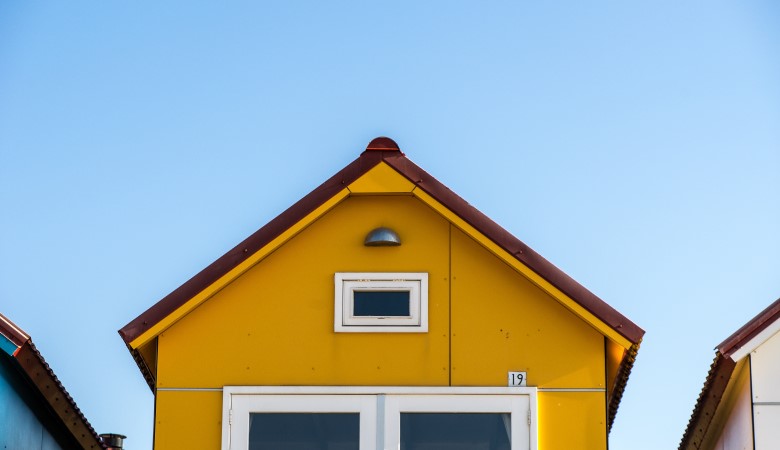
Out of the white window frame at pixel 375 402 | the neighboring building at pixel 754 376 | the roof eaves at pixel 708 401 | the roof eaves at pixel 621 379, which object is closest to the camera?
the white window frame at pixel 375 402

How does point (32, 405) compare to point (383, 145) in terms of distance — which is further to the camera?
point (32, 405)

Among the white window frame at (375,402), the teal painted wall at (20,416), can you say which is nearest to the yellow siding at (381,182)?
the white window frame at (375,402)

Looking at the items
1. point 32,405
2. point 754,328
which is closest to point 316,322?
point 32,405

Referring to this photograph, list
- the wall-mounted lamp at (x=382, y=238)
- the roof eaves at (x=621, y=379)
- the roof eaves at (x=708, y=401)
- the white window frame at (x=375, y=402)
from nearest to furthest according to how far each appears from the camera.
Answer: the white window frame at (x=375, y=402) < the roof eaves at (x=621, y=379) < the wall-mounted lamp at (x=382, y=238) < the roof eaves at (x=708, y=401)

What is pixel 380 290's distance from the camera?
1628 centimetres

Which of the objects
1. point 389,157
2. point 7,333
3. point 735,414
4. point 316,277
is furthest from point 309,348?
point 735,414

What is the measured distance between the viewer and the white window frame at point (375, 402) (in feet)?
51.9

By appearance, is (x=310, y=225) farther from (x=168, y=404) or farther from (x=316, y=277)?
(x=168, y=404)

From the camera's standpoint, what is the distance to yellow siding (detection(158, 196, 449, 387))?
16031 mm

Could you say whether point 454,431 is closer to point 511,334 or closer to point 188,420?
point 511,334

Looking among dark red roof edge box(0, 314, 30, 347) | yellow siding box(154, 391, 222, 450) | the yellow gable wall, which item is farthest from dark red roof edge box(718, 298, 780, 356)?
dark red roof edge box(0, 314, 30, 347)

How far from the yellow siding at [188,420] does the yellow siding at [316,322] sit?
0.45ft

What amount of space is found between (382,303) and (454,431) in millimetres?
1500

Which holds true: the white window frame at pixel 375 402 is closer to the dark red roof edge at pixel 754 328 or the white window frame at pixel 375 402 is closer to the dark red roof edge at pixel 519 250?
the dark red roof edge at pixel 519 250
